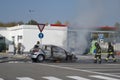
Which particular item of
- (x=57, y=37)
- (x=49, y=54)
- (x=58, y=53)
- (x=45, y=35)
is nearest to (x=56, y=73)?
(x=49, y=54)

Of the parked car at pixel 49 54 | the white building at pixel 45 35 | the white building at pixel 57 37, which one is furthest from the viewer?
the white building at pixel 45 35

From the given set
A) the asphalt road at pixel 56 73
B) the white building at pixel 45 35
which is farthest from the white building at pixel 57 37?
the asphalt road at pixel 56 73

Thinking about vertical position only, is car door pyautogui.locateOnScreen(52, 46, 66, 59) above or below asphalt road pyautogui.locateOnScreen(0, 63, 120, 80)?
above

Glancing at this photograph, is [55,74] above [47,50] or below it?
below

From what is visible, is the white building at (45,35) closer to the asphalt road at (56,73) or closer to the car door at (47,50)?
the car door at (47,50)

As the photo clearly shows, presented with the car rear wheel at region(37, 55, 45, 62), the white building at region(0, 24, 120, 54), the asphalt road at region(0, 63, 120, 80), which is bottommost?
the asphalt road at region(0, 63, 120, 80)

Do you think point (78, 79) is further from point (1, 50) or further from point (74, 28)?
point (1, 50)

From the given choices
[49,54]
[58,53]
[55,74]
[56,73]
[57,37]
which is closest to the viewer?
[55,74]

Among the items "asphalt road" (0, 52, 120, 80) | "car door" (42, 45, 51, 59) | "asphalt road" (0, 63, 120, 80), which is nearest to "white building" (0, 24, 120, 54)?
"car door" (42, 45, 51, 59)

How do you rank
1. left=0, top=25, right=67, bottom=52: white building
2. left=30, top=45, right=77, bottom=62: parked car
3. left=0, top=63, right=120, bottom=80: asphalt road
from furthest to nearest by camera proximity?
left=0, top=25, right=67, bottom=52: white building, left=30, top=45, right=77, bottom=62: parked car, left=0, top=63, right=120, bottom=80: asphalt road

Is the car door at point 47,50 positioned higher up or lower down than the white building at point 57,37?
lower down

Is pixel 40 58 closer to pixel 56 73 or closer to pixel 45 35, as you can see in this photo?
pixel 56 73

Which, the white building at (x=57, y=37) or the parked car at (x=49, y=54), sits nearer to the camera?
the parked car at (x=49, y=54)

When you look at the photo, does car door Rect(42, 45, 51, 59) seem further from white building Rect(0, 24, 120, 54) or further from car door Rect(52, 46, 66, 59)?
white building Rect(0, 24, 120, 54)
